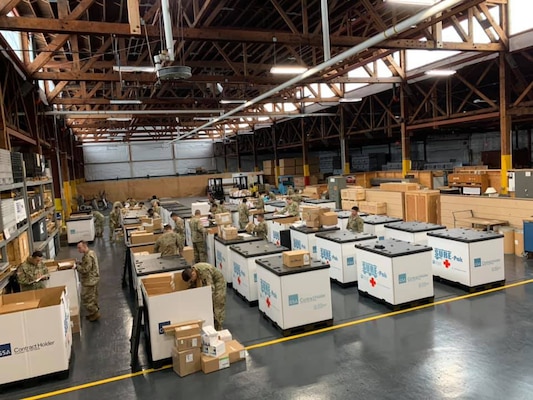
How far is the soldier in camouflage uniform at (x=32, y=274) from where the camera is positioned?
6652 mm

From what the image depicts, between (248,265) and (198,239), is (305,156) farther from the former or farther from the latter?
(248,265)

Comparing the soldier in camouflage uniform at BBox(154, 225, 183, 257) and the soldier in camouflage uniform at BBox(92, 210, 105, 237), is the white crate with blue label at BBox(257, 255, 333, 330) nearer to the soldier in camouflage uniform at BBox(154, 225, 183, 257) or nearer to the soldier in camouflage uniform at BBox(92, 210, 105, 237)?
the soldier in camouflage uniform at BBox(154, 225, 183, 257)

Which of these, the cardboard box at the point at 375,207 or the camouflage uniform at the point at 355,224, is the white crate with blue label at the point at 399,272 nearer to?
Result: the camouflage uniform at the point at 355,224

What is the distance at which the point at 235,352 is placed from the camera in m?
5.66

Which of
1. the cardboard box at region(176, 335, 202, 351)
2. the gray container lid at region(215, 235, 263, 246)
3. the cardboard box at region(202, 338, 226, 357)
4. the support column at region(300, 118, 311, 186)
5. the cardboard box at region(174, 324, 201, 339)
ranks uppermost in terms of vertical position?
the support column at region(300, 118, 311, 186)

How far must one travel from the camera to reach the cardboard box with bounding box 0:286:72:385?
5.28 meters

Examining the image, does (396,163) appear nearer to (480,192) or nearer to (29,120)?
(480,192)

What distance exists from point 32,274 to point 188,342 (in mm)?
3188

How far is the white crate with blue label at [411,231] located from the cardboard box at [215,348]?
548 centimetres

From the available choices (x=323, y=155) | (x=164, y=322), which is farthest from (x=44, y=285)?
(x=323, y=155)

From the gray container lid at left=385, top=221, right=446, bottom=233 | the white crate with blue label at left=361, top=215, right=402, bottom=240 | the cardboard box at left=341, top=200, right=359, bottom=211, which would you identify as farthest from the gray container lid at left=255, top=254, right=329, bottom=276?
the cardboard box at left=341, top=200, right=359, bottom=211

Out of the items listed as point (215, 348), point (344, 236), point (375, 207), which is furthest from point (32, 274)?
point (375, 207)

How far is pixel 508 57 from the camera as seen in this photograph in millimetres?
13414

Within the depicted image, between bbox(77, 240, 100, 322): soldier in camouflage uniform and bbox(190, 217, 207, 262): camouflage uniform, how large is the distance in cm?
364
